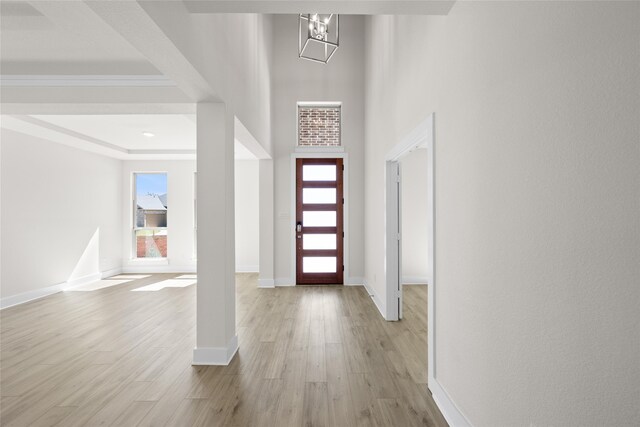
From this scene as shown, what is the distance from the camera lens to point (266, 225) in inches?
250

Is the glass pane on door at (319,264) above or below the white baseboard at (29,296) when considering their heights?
above

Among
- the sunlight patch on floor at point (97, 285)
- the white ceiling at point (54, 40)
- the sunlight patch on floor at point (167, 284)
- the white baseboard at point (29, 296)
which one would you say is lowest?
the sunlight patch on floor at point (97, 285)

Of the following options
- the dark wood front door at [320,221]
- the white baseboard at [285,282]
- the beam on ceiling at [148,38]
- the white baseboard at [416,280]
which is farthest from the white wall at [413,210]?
the beam on ceiling at [148,38]

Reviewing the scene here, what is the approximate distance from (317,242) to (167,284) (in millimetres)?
3149

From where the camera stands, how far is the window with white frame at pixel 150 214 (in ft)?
26.9

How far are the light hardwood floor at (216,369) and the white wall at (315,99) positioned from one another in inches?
61.6

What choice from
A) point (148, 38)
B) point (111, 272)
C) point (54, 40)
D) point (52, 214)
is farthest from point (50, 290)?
point (148, 38)

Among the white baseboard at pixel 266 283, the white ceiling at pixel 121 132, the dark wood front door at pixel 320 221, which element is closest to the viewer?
the white ceiling at pixel 121 132

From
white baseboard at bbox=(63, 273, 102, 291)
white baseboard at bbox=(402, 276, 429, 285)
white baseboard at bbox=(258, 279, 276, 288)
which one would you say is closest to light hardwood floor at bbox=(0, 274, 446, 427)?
white baseboard at bbox=(258, 279, 276, 288)

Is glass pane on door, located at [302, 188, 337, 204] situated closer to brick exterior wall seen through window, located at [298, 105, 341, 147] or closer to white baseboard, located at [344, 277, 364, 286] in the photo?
brick exterior wall seen through window, located at [298, 105, 341, 147]

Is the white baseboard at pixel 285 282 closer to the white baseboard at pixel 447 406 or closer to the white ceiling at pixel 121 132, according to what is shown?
the white ceiling at pixel 121 132

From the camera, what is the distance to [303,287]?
6.26 metres

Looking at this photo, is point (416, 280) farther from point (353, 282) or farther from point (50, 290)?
point (50, 290)

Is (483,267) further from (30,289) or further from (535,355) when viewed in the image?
(30,289)
